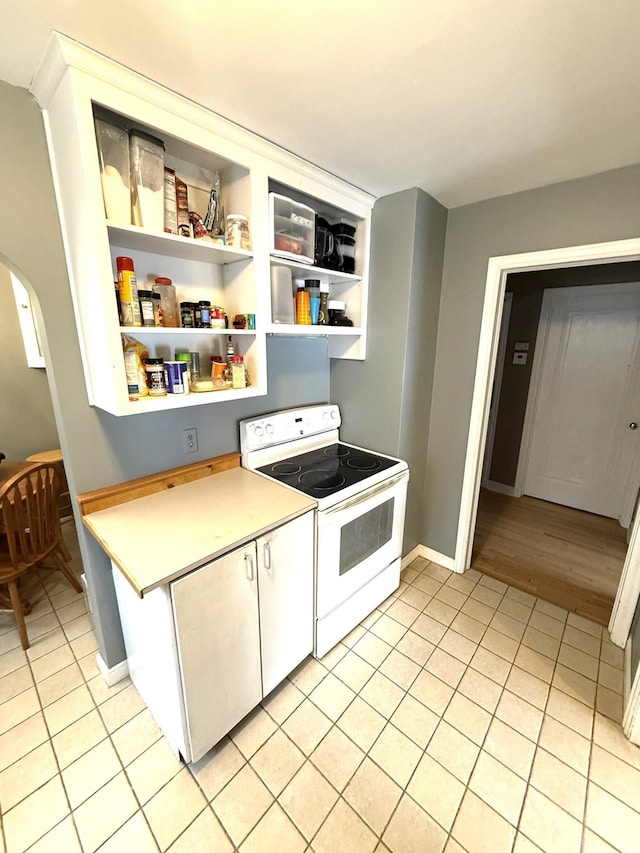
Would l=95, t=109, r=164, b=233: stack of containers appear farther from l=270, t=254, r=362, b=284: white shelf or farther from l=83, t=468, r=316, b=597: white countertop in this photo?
l=83, t=468, r=316, b=597: white countertop

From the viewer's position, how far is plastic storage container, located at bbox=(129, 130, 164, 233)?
1158mm

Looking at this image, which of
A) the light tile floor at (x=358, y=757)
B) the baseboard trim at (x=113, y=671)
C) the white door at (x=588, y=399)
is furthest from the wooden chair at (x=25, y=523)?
the white door at (x=588, y=399)

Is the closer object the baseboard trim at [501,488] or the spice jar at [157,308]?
the spice jar at [157,308]

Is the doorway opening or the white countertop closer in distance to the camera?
the white countertop

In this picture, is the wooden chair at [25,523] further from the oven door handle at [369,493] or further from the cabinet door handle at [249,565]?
the oven door handle at [369,493]

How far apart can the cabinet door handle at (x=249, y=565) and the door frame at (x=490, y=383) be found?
1.55m

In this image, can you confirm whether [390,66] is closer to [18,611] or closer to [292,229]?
[292,229]

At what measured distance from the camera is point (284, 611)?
150 centimetres

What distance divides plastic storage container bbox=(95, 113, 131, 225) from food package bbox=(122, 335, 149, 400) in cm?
40

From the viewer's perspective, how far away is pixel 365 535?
1850mm

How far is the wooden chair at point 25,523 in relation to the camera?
170cm

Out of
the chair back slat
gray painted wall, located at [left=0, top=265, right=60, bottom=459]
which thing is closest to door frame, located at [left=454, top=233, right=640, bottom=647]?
the chair back slat

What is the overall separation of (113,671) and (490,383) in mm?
2520

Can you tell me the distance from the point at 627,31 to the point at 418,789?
2.39 metres
